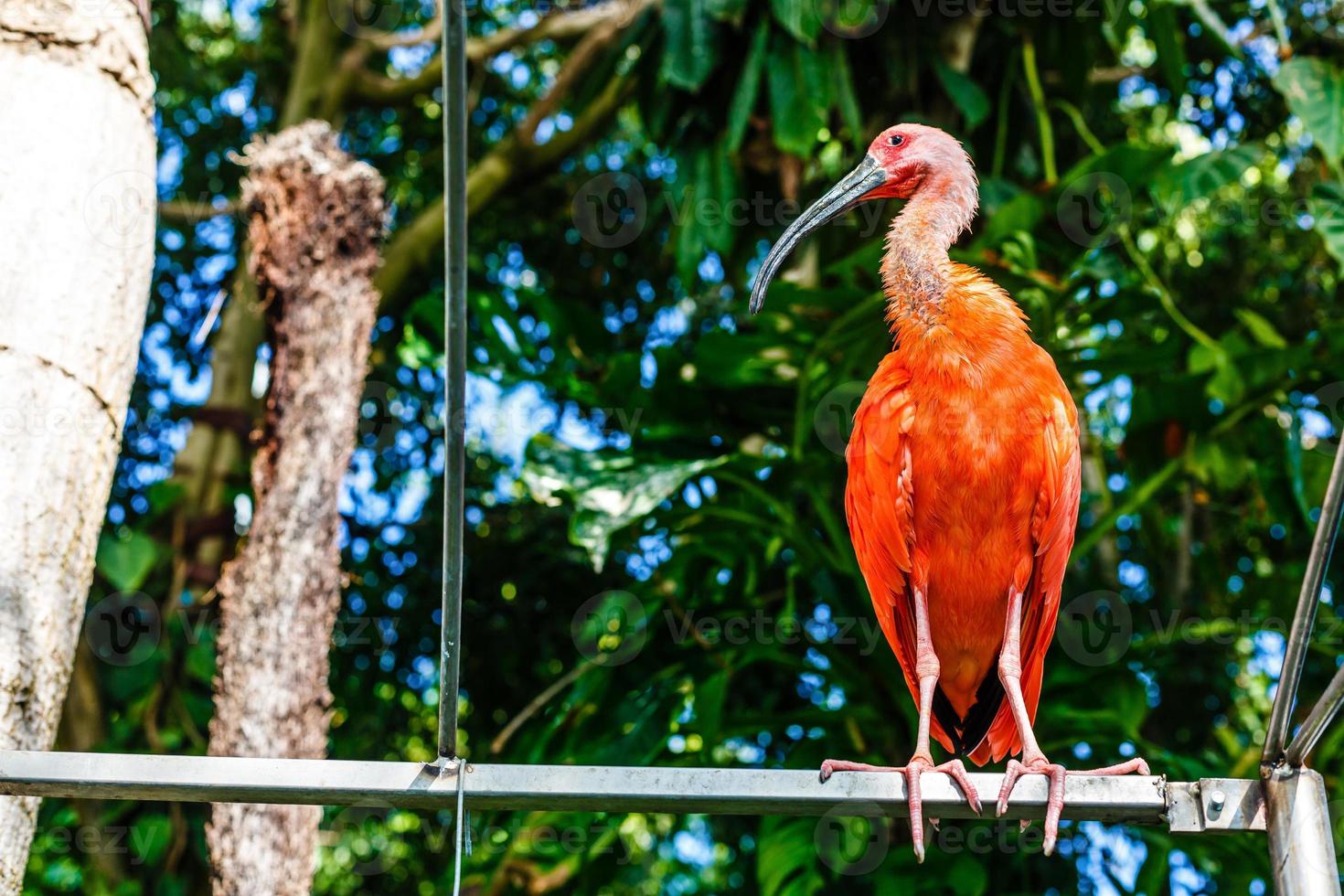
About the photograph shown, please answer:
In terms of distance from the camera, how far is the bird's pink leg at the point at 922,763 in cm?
230

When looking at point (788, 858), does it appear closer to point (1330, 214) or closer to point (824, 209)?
point (824, 209)

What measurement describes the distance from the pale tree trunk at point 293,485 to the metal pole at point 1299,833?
272 cm

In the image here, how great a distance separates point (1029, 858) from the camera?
5957mm

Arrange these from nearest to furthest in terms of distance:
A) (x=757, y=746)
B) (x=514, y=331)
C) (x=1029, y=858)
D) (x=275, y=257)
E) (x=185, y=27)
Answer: (x=275, y=257) < (x=514, y=331) < (x=1029, y=858) < (x=757, y=746) < (x=185, y=27)

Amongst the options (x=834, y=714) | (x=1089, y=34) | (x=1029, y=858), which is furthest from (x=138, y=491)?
(x=1089, y=34)

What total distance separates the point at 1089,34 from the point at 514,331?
3.06 meters

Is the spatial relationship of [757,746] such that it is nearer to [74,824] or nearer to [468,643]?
[468,643]

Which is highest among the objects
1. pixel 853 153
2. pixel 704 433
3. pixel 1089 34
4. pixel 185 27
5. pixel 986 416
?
pixel 185 27

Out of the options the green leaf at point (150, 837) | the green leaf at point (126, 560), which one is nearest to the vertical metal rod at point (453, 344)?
the green leaf at point (126, 560)

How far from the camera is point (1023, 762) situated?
2.62 m

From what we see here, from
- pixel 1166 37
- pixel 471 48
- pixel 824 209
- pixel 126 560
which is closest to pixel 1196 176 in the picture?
pixel 1166 37

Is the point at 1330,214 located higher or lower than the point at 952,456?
higher

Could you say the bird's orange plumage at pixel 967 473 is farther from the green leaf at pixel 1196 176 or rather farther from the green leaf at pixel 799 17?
the green leaf at pixel 799 17

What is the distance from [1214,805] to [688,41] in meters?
3.95
